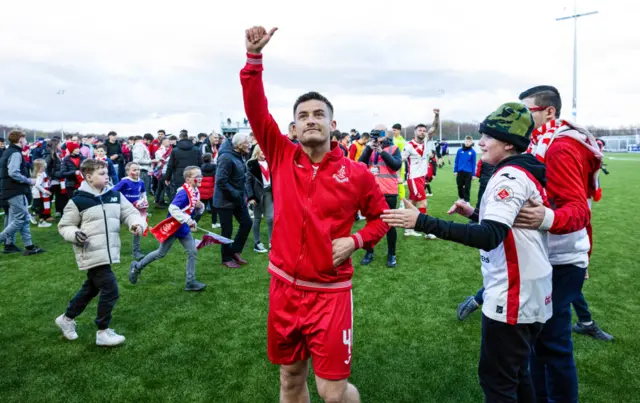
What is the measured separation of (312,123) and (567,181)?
176 centimetres

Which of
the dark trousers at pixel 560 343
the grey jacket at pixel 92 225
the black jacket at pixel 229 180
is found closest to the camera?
the dark trousers at pixel 560 343

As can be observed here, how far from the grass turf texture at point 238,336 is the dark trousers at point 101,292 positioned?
362 mm

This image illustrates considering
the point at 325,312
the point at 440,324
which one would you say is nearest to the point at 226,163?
the point at 440,324

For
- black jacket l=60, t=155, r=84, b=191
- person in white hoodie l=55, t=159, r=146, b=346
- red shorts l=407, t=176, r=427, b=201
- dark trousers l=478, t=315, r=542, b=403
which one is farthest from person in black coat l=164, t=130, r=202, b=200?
dark trousers l=478, t=315, r=542, b=403

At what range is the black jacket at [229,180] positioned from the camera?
7.32m

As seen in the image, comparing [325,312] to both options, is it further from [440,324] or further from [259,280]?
[259,280]

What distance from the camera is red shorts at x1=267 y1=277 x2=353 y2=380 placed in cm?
257

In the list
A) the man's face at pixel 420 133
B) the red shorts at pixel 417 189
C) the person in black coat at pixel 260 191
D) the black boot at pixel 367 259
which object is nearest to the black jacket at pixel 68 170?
the person in black coat at pixel 260 191

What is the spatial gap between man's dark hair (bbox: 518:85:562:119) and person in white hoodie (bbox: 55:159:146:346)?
4.12m

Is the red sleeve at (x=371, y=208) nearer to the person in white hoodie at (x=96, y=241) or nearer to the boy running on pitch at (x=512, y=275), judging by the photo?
the boy running on pitch at (x=512, y=275)

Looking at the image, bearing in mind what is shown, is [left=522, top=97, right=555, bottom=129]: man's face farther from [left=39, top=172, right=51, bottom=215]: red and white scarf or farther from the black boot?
[left=39, top=172, right=51, bottom=215]: red and white scarf

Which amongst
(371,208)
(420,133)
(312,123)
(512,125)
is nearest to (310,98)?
(312,123)

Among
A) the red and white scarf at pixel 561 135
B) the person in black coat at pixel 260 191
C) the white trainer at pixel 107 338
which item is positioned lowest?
the white trainer at pixel 107 338

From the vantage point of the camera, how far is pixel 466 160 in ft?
40.8
